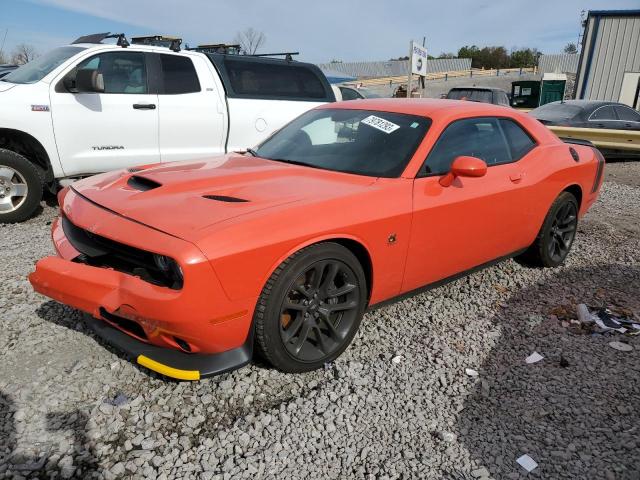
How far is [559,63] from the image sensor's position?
153ft

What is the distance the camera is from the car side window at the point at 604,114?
10500 mm

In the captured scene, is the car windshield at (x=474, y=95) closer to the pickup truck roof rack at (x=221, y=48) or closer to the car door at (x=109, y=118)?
the pickup truck roof rack at (x=221, y=48)

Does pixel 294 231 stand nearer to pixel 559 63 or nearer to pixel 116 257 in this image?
pixel 116 257

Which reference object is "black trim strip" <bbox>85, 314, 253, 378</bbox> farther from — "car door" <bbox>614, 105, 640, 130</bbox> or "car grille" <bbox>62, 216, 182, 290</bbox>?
"car door" <bbox>614, 105, 640, 130</bbox>

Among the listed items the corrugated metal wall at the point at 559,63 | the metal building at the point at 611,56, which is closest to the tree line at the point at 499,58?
the corrugated metal wall at the point at 559,63

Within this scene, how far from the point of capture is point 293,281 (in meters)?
2.49

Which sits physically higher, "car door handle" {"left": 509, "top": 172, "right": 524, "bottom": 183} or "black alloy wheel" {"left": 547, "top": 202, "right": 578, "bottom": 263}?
"car door handle" {"left": 509, "top": 172, "right": 524, "bottom": 183}

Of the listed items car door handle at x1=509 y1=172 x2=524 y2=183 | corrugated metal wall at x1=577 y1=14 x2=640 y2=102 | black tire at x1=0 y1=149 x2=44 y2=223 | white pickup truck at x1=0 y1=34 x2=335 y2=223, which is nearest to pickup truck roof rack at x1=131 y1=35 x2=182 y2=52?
white pickup truck at x1=0 y1=34 x2=335 y2=223

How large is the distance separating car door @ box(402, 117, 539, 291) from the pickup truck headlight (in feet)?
4.77

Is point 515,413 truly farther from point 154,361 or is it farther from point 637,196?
point 637,196

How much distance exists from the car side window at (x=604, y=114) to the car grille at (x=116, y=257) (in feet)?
35.2

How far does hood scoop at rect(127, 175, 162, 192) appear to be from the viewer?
9.46 ft

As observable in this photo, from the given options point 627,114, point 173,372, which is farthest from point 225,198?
point 627,114

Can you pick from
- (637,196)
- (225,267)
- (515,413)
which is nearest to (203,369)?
(225,267)
